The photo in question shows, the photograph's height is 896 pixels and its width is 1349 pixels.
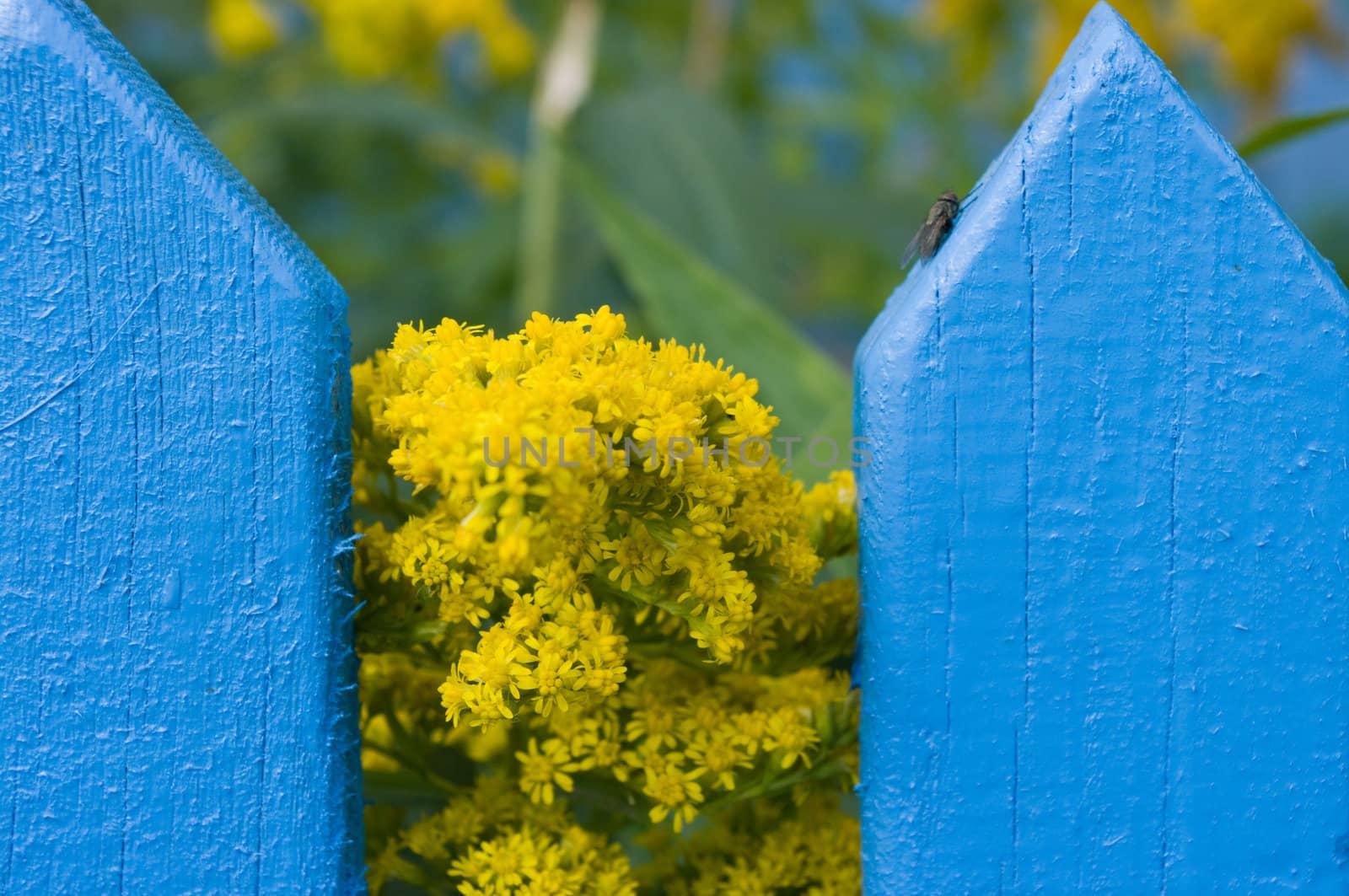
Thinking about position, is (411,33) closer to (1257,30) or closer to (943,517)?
(1257,30)

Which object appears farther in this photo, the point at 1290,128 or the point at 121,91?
the point at 1290,128

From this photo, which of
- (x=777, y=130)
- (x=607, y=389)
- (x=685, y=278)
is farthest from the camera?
(x=777, y=130)

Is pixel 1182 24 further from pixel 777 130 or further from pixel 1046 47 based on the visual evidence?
pixel 777 130

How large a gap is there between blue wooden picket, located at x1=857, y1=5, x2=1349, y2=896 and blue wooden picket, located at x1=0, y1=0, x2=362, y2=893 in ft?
1.02

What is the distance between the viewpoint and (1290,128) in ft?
2.64

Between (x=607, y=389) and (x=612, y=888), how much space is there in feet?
0.95

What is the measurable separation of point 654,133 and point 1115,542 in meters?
1.38

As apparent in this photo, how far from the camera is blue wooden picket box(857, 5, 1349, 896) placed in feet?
1.88

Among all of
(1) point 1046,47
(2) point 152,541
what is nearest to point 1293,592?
(2) point 152,541

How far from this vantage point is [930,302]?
0.58 meters

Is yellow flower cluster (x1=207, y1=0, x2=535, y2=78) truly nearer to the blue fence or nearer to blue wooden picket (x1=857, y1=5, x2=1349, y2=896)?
the blue fence

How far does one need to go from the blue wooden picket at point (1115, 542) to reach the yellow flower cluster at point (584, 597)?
75 mm

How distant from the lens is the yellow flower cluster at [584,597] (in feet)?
1.63

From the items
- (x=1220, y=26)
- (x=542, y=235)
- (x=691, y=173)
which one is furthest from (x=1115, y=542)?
(x=1220, y=26)
